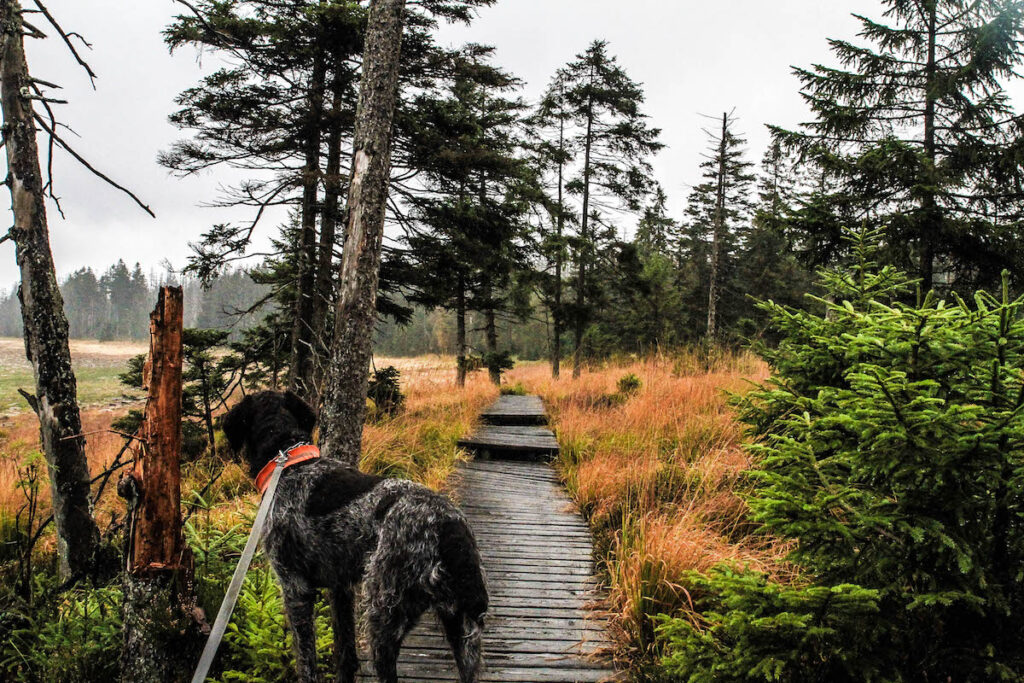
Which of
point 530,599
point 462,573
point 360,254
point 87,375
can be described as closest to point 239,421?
point 462,573

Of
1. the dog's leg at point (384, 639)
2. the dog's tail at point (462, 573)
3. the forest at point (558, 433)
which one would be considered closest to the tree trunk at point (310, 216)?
the forest at point (558, 433)

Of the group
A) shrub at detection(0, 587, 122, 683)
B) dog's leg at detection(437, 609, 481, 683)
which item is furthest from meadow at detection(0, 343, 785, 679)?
dog's leg at detection(437, 609, 481, 683)

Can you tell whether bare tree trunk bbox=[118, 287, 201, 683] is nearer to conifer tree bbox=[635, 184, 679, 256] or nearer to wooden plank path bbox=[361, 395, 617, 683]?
wooden plank path bbox=[361, 395, 617, 683]

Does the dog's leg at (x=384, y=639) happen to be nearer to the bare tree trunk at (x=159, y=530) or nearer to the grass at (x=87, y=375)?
the bare tree trunk at (x=159, y=530)

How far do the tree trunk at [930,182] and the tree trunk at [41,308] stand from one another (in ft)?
32.5

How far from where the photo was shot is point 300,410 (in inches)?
118

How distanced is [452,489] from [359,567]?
348 cm

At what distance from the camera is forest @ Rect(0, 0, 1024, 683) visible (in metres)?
1.74

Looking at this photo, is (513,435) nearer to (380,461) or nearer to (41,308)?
(380,461)

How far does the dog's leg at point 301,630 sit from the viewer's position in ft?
8.09

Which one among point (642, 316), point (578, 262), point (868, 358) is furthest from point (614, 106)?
point (868, 358)

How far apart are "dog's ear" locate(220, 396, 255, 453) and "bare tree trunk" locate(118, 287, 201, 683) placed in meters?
0.57

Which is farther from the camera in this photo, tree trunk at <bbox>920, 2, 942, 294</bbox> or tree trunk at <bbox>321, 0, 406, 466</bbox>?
tree trunk at <bbox>920, 2, 942, 294</bbox>

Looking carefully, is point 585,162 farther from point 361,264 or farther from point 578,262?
point 361,264
